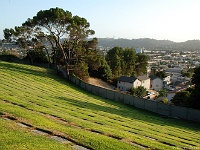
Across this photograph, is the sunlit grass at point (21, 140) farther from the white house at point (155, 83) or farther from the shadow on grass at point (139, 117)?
the white house at point (155, 83)

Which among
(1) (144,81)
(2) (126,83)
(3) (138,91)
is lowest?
(3) (138,91)

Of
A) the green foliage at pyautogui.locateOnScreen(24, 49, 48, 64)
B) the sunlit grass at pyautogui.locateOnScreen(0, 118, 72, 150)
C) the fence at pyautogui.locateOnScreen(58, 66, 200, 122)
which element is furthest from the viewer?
the green foliage at pyautogui.locateOnScreen(24, 49, 48, 64)

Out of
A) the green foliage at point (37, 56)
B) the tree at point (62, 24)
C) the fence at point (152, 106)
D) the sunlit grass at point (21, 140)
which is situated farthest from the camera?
the green foliage at point (37, 56)

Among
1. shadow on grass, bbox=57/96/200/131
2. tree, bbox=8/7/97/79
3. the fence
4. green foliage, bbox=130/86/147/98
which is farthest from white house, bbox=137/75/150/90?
shadow on grass, bbox=57/96/200/131

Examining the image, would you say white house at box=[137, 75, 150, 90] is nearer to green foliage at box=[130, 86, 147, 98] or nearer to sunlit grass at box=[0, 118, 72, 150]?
green foliage at box=[130, 86, 147, 98]

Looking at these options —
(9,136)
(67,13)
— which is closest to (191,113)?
(9,136)

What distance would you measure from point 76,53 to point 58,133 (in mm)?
48457

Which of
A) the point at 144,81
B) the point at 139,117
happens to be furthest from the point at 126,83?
the point at 139,117

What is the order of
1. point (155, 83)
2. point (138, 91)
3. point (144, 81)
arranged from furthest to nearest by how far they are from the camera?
point (155, 83) → point (144, 81) → point (138, 91)

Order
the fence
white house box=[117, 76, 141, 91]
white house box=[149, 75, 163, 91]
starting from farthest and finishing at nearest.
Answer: white house box=[149, 75, 163, 91]
white house box=[117, 76, 141, 91]
the fence

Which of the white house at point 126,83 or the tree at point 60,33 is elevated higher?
the tree at point 60,33

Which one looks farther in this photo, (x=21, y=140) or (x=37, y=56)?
(x=37, y=56)

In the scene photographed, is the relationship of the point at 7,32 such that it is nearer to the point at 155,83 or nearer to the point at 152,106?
the point at 152,106

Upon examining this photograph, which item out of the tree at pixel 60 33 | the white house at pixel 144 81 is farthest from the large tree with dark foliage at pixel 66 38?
the white house at pixel 144 81
